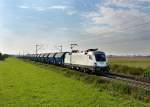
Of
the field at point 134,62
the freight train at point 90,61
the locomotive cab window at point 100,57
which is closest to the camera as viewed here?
the freight train at point 90,61

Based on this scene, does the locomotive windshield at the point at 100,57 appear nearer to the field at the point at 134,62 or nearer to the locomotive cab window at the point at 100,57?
the locomotive cab window at the point at 100,57

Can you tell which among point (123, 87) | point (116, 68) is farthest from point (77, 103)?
point (116, 68)

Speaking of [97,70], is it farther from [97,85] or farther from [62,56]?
[62,56]

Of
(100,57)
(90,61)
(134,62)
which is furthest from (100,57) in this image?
(134,62)

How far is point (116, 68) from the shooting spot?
5316cm

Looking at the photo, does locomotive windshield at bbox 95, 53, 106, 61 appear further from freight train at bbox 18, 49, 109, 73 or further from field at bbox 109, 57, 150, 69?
field at bbox 109, 57, 150, 69

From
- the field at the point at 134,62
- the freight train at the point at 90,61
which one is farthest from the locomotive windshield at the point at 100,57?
the field at the point at 134,62

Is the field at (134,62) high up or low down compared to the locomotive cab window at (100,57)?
down

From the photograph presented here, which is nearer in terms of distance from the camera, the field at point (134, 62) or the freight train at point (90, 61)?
the freight train at point (90, 61)

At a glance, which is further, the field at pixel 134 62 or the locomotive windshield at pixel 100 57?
the field at pixel 134 62

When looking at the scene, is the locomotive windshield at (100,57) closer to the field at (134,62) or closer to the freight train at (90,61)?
the freight train at (90,61)

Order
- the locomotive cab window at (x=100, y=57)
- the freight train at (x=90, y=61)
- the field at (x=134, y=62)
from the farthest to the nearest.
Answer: the field at (x=134, y=62) < the locomotive cab window at (x=100, y=57) < the freight train at (x=90, y=61)

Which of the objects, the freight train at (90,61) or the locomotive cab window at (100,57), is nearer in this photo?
the freight train at (90,61)

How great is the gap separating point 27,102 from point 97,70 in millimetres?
23894
